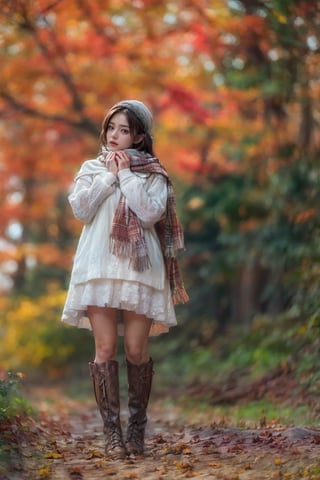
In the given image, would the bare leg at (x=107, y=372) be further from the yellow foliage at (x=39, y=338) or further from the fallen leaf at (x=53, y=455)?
the yellow foliage at (x=39, y=338)

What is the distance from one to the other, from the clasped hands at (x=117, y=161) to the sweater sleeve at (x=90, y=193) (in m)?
0.04

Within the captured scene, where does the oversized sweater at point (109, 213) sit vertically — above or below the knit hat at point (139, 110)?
below

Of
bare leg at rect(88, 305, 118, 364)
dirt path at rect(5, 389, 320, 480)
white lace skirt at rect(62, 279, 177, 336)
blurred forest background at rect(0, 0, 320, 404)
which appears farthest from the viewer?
blurred forest background at rect(0, 0, 320, 404)

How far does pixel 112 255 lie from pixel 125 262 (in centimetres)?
8

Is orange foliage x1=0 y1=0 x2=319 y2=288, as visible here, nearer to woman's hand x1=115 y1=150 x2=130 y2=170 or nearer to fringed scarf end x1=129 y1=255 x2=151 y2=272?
woman's hand x1=115 y1=150 x2=130 y2=170

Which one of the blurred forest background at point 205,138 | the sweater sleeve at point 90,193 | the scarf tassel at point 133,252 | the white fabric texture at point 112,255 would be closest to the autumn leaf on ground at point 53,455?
the white fabric texture at point 112,255

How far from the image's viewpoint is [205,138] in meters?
13.3

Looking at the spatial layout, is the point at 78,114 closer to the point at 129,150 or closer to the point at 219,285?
the point at 219,285

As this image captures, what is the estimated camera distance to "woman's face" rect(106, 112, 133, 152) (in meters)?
4.43

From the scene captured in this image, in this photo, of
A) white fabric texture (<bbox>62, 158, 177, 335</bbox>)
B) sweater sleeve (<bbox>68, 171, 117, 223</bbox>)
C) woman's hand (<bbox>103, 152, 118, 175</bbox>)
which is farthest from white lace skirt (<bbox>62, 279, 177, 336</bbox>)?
woman's hand (<bbox>103, 152, 118, 175</bbox>)

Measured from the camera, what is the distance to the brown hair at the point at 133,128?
4.42m

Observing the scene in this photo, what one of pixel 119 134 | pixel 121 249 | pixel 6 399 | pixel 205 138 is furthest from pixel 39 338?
pixel 121 249

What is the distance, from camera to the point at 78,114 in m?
13.0

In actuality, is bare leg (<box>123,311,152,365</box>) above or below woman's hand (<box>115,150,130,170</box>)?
below
